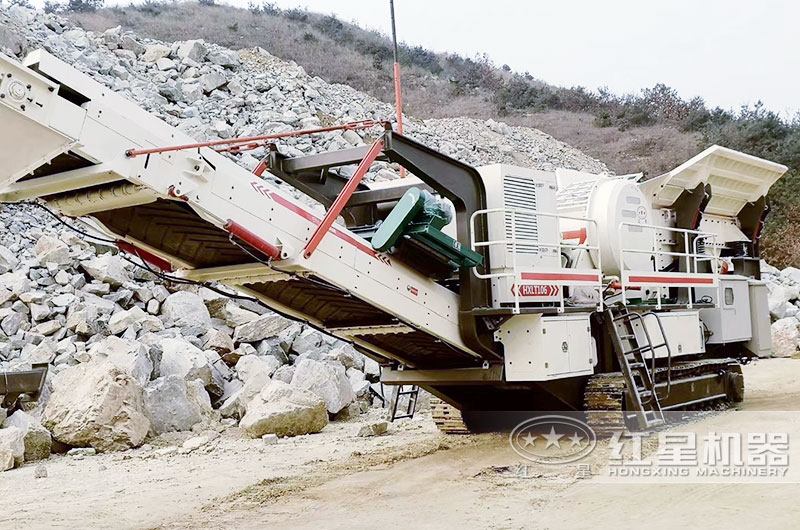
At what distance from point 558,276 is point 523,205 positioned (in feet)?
2.40

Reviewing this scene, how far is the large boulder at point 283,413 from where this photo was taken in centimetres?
998

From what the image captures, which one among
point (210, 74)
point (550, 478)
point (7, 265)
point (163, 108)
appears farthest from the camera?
point (210, 74)

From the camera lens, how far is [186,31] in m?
34.3

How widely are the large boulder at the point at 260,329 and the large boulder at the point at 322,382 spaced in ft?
5.34

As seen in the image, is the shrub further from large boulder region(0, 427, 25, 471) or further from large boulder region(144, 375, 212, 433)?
large boulder region(0, 427, 25, 471)

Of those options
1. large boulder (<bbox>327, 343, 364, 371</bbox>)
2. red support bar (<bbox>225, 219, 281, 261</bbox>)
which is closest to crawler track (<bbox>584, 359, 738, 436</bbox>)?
red support bar (<bbox>225, 219, 281, 261</bbox>)

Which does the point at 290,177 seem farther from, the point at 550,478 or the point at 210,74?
the point at 210,74

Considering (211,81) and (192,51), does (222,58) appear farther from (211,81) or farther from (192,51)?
(211,81)

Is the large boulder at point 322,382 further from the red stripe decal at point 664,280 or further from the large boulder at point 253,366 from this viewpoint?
the red stripe decal at point 664,280

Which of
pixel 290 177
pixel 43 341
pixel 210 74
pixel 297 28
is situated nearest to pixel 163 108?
pixel 210 74

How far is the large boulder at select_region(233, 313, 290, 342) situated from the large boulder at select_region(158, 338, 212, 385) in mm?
1172

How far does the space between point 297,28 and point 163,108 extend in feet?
70.1

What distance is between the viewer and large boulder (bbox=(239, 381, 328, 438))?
9.98 metres

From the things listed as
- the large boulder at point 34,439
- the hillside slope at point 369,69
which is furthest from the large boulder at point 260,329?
the hillside slope at point 369,69
